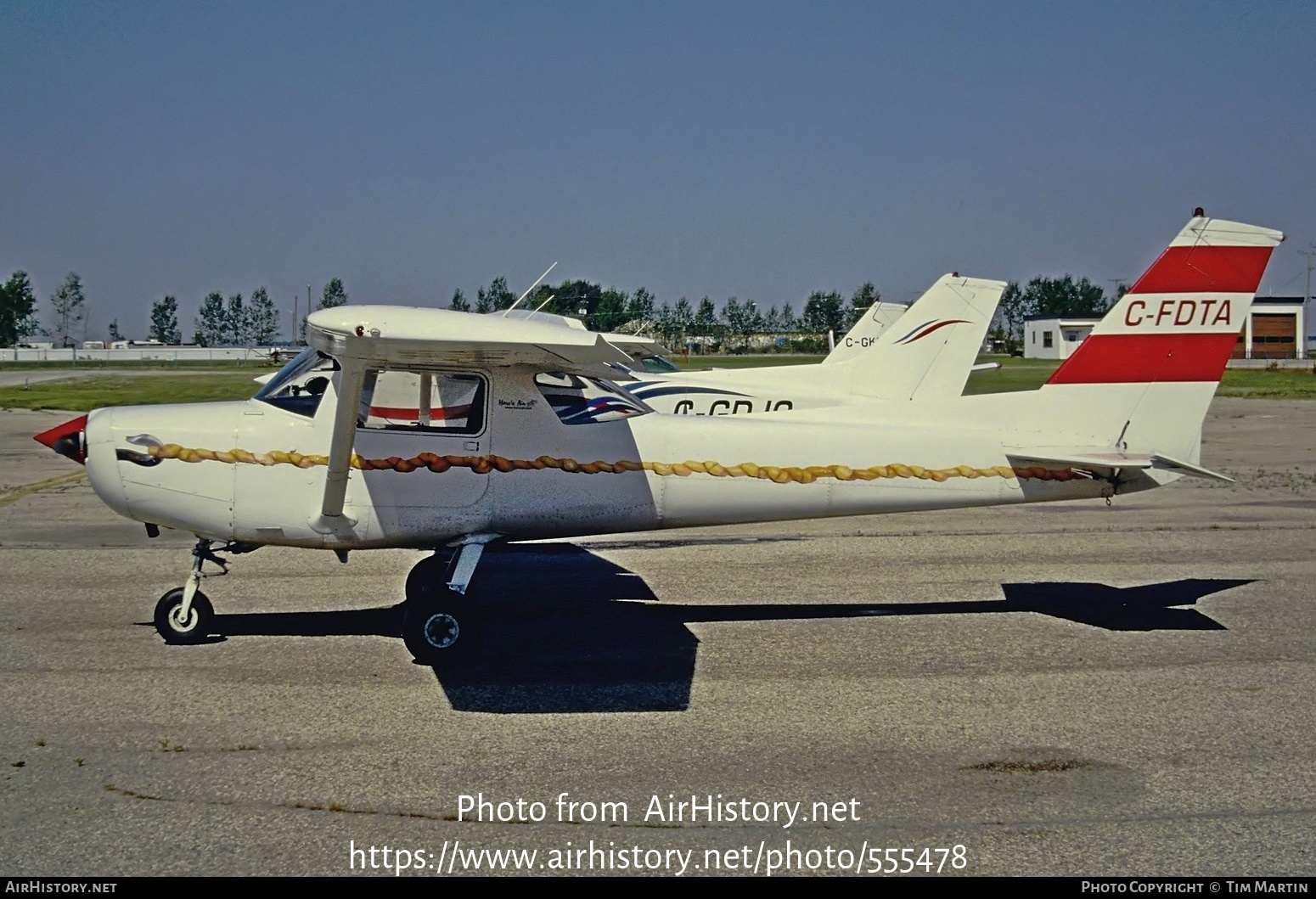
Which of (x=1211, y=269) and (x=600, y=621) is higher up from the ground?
(x=1211, y=269)

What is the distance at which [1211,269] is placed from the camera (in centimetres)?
835

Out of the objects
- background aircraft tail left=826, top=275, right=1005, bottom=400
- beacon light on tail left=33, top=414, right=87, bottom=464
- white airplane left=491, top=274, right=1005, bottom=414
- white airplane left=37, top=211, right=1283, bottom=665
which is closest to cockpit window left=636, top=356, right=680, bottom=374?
white airplane left=491, top=274, right=1005, bottom=414

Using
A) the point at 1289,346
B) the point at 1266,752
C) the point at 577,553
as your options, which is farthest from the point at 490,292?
the point at 1266,752

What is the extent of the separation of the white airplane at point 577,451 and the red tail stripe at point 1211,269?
0.01 meters

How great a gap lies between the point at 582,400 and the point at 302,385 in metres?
1.89

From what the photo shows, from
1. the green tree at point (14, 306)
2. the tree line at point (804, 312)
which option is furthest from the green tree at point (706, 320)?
the green tree at point (14, 306)

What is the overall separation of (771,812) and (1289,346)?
101458 mm

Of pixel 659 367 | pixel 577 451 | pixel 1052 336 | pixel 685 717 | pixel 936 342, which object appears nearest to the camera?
pixel 685 717

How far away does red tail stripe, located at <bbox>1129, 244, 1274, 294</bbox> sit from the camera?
8344 mm

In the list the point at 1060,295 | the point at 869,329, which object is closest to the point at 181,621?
the point at 869,329

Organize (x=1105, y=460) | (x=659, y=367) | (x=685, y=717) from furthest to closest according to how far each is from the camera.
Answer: (x=659, y=367) < (x=1105, y=460) < (x=685, y=717)

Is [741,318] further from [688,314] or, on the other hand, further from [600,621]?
[600,621]

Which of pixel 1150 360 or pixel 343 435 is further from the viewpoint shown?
pixel 1150 360

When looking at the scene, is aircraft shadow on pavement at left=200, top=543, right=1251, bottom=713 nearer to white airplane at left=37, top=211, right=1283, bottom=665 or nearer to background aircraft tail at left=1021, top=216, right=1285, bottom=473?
white airplane at left=37, top=211, right=1283, bottom=665
